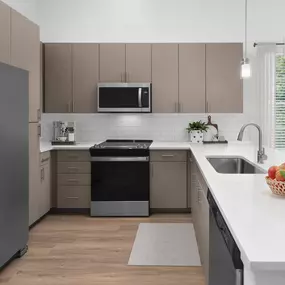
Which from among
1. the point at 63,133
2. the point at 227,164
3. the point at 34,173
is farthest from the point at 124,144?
the point at 227,164

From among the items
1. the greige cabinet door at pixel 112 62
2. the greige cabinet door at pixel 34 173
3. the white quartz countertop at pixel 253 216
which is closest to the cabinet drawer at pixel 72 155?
the greige cabinet door at pixel 34 173

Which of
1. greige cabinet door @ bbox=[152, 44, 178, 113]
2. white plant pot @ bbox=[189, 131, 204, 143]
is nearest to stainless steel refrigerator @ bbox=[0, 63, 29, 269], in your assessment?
greige cabinet door @ bbox=[152, 44, 178, 113]

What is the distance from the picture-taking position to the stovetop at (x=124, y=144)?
5.06m

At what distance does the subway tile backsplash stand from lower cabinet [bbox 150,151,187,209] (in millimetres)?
725

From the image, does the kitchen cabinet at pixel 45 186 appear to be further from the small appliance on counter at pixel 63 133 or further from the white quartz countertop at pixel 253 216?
the white quartz countertop at pixel 253 216

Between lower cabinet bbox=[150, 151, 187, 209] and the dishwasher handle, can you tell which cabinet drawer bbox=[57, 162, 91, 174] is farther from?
the dishwasher handle

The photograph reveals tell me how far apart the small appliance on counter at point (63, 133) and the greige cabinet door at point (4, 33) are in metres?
1.89

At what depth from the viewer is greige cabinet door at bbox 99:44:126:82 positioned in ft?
17.9

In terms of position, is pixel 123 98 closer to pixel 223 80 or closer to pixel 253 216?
pixel 223 80

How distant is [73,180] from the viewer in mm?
5191

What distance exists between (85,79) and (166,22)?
1421 mm

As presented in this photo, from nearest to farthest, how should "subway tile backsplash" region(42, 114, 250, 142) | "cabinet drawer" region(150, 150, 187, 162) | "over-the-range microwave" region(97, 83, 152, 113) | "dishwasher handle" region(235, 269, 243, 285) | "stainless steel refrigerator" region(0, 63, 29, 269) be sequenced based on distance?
"dishwasher handle" region(235, 269, 243, 285), "stainless steel refrigerator" region(0, 63, 29, 269), "cabinet drawer" region(150, 150, 187, 162), "over-the-range microwave" region(97, 83, 152, 113), "subway tile backsplash" region(42, 114, 250, 142)

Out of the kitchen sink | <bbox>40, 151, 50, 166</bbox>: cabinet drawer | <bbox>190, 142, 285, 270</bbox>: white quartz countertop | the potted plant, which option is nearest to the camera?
<bbox>190, 142, 285, 270</bbox>: white quartz countertop

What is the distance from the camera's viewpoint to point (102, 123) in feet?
19.2
